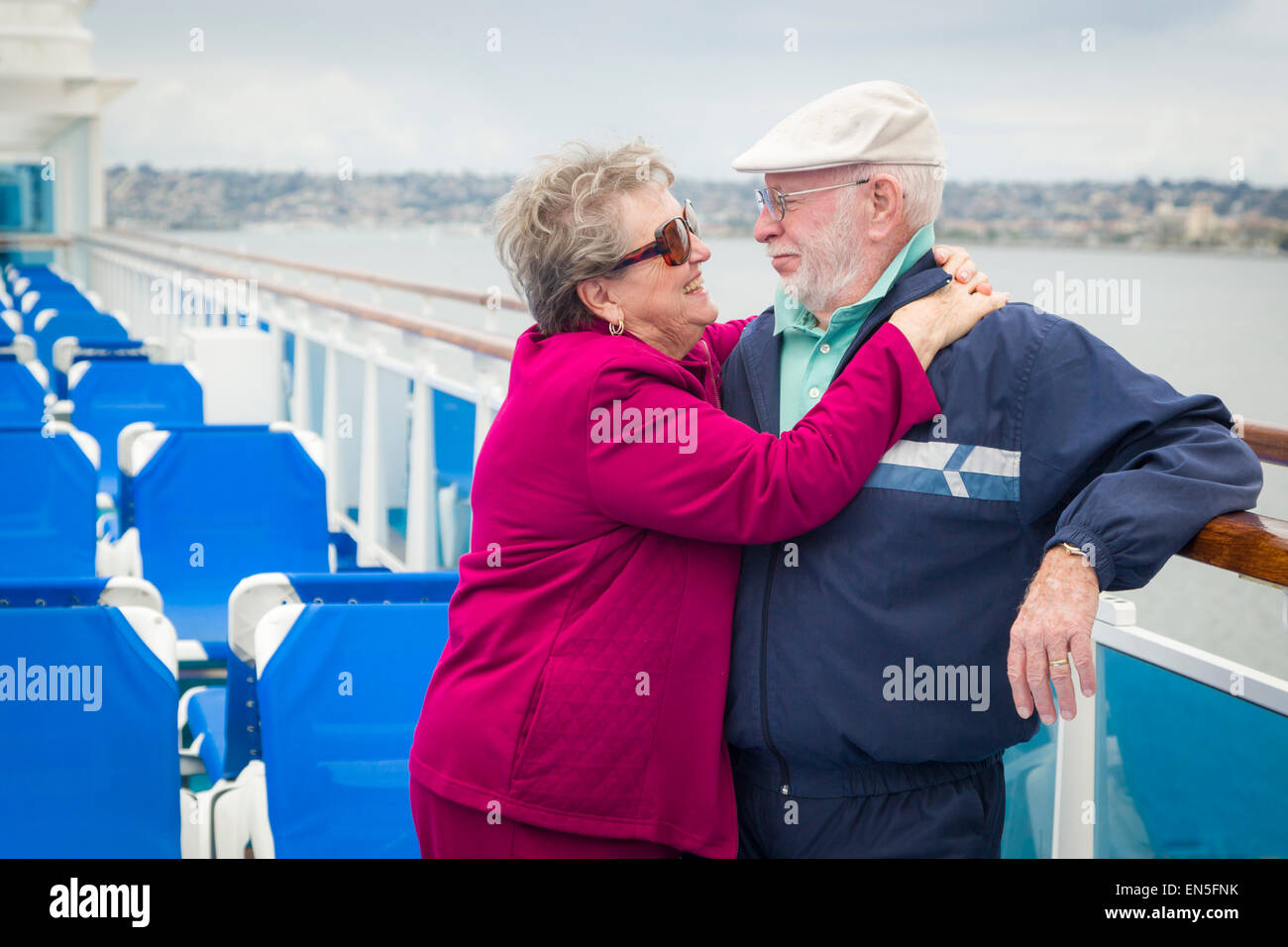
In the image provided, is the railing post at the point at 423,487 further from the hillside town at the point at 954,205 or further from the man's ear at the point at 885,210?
the man's ear at the point at 885,210

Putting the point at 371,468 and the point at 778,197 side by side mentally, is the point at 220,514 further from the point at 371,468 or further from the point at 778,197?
the point at 778,197

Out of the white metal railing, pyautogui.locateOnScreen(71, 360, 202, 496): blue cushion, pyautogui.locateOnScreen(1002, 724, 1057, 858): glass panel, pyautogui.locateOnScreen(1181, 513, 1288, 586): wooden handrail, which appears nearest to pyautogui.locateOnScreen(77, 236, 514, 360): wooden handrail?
the white metal railing

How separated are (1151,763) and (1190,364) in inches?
104

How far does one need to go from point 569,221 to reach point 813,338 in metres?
0.35

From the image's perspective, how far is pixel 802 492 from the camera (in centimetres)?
133

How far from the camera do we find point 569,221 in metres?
1.48

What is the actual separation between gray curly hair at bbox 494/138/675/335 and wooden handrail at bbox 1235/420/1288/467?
2.64 ft

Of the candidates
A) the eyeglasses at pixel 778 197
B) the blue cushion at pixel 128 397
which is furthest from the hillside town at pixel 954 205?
the blue cushion at pixel 128 397

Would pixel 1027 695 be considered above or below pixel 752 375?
below

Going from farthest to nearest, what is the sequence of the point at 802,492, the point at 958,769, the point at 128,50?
the point at 128,50 → the point at 958,769 → the point at 802,492
